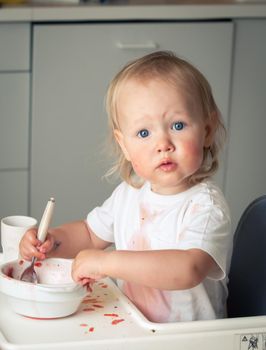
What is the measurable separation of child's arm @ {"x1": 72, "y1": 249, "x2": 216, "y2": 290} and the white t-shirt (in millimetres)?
56

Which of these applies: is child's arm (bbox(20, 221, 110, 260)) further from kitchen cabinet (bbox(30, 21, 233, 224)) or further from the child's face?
kitchen cabinet (bbox(30, 21, 233, 224))

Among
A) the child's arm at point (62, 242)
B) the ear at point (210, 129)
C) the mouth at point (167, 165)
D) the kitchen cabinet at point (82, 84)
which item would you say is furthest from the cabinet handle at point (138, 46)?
the mouth at point (167, 165)

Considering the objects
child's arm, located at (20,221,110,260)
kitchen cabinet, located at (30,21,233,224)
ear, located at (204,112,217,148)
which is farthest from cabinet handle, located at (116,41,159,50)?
ear, located at (204,112,217,148)

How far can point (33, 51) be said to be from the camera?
287cm

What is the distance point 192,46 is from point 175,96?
1522mm

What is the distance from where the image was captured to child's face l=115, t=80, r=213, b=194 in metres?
1.50

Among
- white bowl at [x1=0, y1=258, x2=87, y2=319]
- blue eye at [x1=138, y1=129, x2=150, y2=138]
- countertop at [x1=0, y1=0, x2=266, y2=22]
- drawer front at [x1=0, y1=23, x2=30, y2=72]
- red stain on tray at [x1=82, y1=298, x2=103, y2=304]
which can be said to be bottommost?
red stain on tray at [x1=82, y1=298, x2=103, y2=304]

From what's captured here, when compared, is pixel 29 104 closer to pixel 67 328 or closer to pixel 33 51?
pixel 33 51

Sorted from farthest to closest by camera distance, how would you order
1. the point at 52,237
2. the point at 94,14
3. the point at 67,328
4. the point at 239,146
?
the point at 239,146 < the point at 94,14 < the point at 52,237 < the point at 67,328

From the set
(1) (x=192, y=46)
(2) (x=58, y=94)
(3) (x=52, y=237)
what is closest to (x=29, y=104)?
(2) (x=58, y=94)

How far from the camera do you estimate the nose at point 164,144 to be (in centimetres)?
148

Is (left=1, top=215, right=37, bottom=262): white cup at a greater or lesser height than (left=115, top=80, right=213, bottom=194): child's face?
lesser

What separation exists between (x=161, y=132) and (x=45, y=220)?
238 mm

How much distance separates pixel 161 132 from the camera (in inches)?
58.6
